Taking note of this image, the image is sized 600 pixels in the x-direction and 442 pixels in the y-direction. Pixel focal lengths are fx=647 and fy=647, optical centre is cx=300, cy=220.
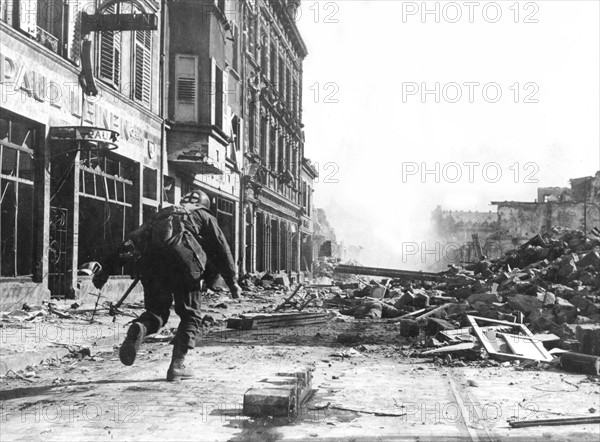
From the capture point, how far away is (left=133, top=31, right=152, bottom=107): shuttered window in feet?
53.0

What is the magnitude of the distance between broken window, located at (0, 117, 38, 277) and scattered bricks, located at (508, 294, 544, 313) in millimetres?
8463

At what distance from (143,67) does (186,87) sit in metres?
2.06

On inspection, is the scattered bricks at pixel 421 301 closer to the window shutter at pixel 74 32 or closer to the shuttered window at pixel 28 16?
the window shutter at pixel 74 32

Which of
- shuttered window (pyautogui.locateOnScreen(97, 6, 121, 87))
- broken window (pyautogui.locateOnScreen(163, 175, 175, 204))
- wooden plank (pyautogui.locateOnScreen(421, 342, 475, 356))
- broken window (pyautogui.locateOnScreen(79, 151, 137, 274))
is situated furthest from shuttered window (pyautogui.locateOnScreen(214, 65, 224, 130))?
wooden plank (pyautogui.locateOnScreen(421, 342, 475, 356))

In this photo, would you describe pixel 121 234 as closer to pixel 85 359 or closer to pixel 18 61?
pixel 18 61

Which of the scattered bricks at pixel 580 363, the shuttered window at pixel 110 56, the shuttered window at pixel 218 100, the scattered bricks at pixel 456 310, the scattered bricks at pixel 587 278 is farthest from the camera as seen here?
the shuttered window at pixel 218 100

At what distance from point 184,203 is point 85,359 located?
7.76ft

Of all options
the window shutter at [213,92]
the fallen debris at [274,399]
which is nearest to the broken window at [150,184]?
the window shutter at [213,92]

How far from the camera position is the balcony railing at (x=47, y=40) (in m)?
11.8

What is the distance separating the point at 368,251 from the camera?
119 m

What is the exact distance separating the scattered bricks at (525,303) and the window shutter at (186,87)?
1073 centimetres

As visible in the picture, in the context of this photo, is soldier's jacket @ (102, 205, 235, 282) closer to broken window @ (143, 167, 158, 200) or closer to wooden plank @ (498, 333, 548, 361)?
wooden plank @ (498, 333, 548, 361)

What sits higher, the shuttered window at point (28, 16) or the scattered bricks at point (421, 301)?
the shuttered window at point (28, 16)

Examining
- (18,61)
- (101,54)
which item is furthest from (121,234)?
(18,61)
